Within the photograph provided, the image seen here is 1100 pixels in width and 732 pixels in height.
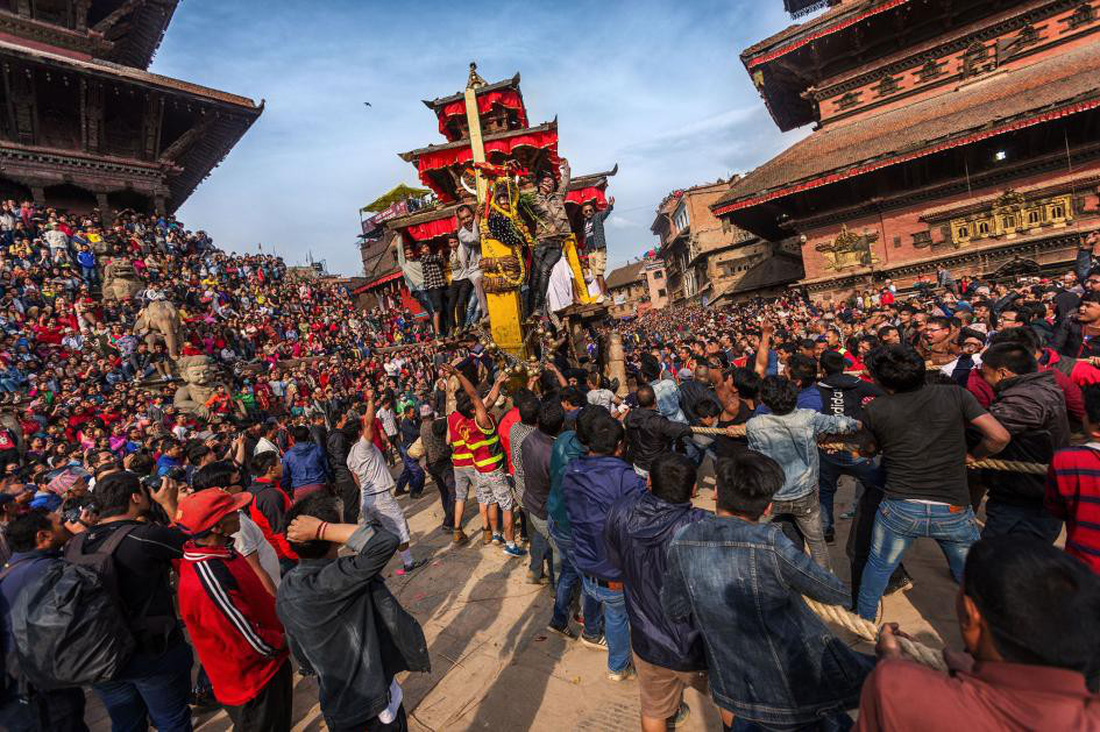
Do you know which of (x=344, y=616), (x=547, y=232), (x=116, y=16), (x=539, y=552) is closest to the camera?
(x=344, y=616)

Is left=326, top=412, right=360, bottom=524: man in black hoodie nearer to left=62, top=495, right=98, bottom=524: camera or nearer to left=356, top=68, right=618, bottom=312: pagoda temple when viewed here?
left=62, top=495, right=98, bottom=524: camera

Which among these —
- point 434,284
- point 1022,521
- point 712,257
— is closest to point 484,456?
point 1022,521

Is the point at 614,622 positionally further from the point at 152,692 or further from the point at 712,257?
the point at 712,257

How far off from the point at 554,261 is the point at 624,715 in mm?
6794

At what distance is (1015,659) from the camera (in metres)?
1.15

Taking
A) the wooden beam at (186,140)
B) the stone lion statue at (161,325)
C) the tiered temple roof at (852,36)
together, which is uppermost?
the wooden beam at (186,140)

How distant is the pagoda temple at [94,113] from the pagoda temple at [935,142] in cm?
2466

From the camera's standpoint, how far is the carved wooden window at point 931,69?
17203mm

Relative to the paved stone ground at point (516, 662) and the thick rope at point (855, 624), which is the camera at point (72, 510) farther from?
the thick rope at point (855, 624)

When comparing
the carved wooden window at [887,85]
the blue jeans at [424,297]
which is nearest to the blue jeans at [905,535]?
the blue jeans at [424,297]

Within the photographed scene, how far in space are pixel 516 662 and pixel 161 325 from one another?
43.9ft

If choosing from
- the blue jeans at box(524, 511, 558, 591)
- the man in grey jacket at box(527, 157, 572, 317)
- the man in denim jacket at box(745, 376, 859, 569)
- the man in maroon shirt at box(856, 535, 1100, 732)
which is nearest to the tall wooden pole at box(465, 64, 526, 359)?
the man in grey jacket at box(527, 157, 572, 317)

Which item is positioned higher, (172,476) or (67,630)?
(172,476)

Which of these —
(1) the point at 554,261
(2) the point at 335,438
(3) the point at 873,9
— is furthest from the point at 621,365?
(3) the point at 873,9
